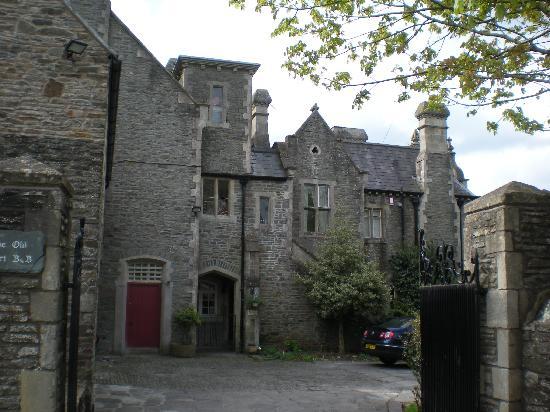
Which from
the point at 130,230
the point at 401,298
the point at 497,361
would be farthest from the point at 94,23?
the point at 497,361

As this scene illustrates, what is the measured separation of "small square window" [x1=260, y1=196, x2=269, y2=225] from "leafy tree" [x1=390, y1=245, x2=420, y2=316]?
18.8 ft

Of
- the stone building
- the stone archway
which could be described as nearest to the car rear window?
the stone building

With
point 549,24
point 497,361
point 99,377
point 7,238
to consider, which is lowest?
point 99,377

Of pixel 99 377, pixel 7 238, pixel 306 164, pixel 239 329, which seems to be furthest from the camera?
pixel 306 164

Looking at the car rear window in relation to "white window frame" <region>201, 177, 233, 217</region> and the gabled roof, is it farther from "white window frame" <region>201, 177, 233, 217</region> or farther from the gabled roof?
the gabled roof

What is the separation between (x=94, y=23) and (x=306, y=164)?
30.2 feet

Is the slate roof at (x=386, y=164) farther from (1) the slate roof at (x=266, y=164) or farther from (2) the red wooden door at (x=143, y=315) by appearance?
(2) the red wooden door at (x=143, y=315)

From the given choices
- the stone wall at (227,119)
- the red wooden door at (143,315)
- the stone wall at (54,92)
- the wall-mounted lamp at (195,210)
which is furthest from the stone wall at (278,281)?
the stone wall at (54,92)

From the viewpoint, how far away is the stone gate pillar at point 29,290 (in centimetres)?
623

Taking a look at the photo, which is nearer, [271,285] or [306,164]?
[271,285]

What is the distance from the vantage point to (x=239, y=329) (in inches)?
858

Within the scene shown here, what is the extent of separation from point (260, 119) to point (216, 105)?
10.2ft

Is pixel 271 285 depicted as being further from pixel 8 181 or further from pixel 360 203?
pixel 8 181

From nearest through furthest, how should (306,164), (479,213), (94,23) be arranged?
(479,213)
(94,23)
(306,164)
